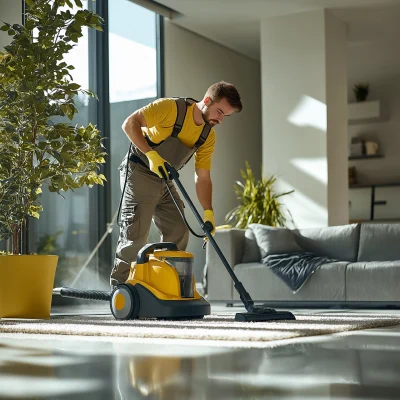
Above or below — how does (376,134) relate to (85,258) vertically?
above

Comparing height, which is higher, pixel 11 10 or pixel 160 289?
pixel 11 10

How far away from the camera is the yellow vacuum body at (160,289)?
3.31 meters

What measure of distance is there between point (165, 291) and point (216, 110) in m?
0.84

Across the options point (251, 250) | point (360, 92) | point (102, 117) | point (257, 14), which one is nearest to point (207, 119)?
point (251, 250)

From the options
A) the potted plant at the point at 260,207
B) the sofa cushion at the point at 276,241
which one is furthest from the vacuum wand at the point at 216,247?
the potted plant at the point at 260,207

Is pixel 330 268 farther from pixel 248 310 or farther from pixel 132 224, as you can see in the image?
pixel 248 310

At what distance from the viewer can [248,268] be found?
5.51m

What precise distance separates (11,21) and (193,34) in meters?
2.55

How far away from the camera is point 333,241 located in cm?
563

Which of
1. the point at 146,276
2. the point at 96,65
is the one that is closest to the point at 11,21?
the point at 96,65

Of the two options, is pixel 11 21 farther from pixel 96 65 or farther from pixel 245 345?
pixel 245 345

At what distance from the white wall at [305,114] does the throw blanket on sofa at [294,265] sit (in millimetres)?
1752

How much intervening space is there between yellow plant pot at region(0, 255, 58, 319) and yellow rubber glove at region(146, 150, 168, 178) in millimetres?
874

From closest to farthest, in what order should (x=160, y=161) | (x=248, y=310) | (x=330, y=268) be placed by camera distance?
(x=248, y=310) → (x=160, y=161) → (x=330, y=268)
